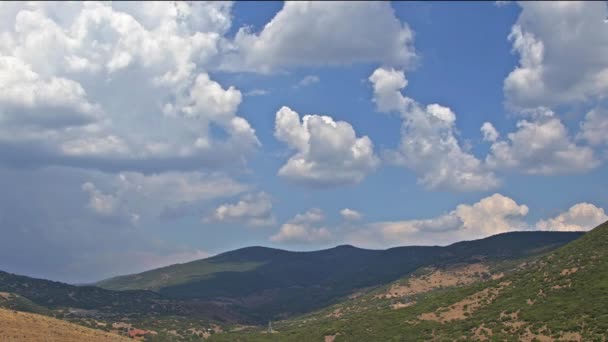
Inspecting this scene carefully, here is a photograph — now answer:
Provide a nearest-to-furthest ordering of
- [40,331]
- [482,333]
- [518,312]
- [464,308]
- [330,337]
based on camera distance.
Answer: [482,333]
[518,312]
[40,331]
[464,308]
[330,337]

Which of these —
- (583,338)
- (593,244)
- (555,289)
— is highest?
(593,244)

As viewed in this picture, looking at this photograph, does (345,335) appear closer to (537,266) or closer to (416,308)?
(416,308)

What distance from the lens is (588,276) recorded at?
10619 cm

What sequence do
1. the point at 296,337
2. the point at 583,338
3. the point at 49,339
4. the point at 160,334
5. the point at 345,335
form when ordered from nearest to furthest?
the point at 583,338
the point at 49,339
the point at 345,335
the point at 296,337
the point at 160,334

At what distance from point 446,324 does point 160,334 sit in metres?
88.3

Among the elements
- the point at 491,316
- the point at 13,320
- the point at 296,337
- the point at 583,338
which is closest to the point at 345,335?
the point at 296,337

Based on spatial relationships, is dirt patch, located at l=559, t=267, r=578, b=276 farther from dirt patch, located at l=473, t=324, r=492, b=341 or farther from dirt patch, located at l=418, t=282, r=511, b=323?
dirt patch, located at l=473, t=324, r=492, b=341

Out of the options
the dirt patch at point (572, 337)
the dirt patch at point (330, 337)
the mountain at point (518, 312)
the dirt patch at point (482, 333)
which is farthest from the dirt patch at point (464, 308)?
the dirt patch at point (572, 337)

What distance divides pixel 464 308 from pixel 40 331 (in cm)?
7463

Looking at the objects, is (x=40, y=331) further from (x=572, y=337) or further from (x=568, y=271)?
(x=568, y=271)

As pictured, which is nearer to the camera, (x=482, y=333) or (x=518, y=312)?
(x=482, y=333)

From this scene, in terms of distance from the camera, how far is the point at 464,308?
118 m

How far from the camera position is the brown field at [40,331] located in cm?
10406

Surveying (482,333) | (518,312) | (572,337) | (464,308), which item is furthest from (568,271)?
(572,337)
